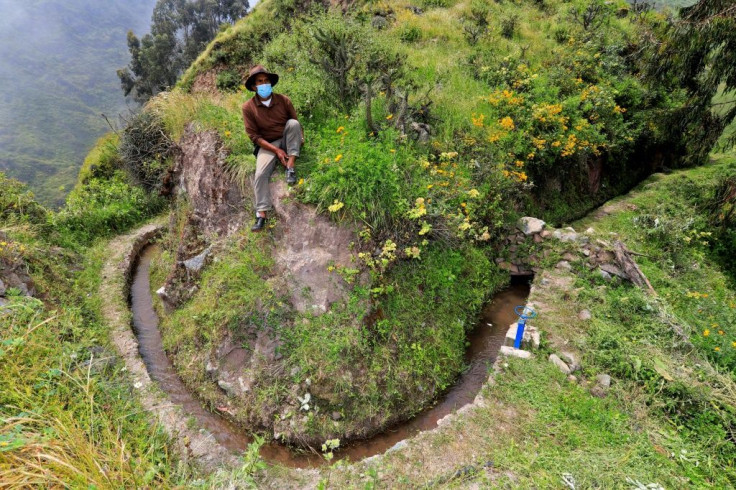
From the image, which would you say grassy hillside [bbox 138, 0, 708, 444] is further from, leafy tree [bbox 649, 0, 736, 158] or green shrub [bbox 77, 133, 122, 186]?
green shrub [bbox 77, 133, 122, 186]

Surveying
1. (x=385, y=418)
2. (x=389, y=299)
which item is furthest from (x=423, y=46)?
(x=385, y=418)

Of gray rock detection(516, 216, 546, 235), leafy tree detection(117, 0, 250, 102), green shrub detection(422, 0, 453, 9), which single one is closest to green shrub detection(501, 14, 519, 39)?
green shrub detection(422, 0, 453, 9)

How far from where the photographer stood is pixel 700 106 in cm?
719

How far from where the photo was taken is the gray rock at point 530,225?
7.25 meters

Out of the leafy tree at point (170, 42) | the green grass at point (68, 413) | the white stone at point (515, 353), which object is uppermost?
the leafy tree at point (170, 42)

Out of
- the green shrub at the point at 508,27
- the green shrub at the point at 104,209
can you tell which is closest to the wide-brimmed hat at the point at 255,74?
the green shrub at the point at 104,209

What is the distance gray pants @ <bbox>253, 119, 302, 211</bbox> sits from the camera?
18.5 ft

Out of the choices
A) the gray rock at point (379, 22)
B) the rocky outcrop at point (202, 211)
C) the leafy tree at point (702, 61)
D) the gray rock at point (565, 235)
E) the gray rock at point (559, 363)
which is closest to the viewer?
the gray rock at point (559, 363)

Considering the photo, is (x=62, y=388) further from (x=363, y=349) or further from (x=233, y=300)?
(x=363, y=349)

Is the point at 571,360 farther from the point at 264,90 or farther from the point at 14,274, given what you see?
the point at 14,274

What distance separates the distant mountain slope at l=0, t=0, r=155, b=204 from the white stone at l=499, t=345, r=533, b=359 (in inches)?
695

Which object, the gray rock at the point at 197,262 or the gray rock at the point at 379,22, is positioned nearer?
the gray rock at the point at 197,262

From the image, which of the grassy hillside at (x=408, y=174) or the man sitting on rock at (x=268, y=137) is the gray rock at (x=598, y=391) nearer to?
the grassy hillside at (x=408, y=174)

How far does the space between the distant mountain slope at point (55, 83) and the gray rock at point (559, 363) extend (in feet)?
59.9
